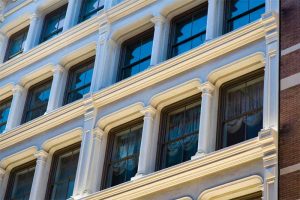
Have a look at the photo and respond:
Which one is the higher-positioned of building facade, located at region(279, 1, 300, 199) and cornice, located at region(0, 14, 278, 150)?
cornice, located at region(0, 14, 278, 150)

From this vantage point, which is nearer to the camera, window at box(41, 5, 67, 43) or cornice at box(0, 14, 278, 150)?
cornice at box(0, 14, 278, 150)

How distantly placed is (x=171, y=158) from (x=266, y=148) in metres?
3.96

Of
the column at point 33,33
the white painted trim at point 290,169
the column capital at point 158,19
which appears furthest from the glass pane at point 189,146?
the column at point 33,33

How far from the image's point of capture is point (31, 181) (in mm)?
25969

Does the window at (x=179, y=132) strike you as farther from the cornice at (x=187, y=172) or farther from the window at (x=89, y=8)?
the window at (x=89, y=8)

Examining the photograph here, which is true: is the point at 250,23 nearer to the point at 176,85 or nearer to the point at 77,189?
the point at 176,85

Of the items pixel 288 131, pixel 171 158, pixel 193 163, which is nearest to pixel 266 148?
pixel 288 131

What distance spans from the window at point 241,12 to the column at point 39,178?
7.44m

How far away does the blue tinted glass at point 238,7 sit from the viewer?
23688 millimetres

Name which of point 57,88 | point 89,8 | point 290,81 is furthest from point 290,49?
point 89,8

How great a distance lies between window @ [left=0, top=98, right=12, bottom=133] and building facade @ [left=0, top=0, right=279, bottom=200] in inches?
2.2

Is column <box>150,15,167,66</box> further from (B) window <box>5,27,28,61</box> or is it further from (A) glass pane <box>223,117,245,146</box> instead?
(B) window <box>5,27,28,61</box>

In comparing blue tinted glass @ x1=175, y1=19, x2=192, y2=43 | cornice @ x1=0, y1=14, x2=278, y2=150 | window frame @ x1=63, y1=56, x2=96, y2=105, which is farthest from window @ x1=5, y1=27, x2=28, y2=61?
blue tinted glass @ x1=175, y1=19, x2=192, y2=43

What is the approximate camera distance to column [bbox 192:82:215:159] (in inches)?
829
